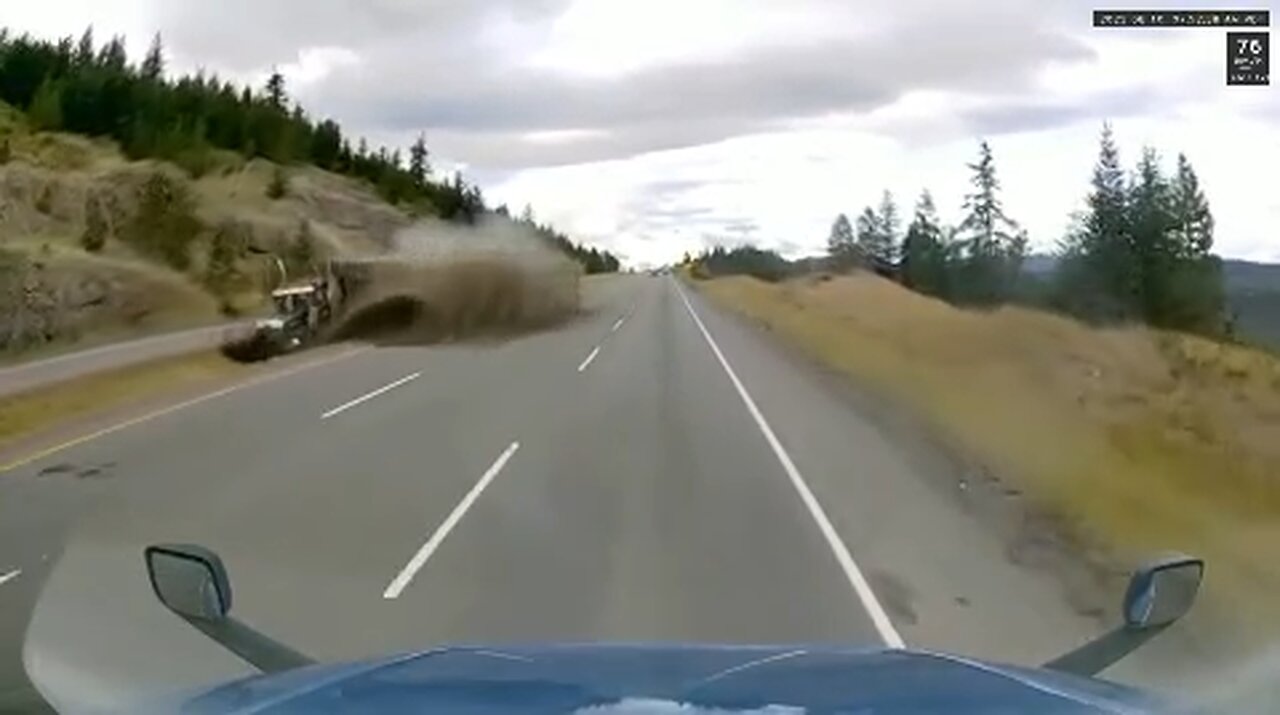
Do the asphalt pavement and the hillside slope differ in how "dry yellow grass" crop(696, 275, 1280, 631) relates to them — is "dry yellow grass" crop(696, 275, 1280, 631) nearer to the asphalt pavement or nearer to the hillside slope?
the hillside slope

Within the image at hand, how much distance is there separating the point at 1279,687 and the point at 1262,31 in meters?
7.31

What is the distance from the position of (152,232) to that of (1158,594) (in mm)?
35823

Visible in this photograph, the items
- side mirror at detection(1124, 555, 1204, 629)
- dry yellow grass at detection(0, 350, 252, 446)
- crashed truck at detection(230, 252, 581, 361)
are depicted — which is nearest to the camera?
side mirror at detection(1124, 555, 1204, 629)

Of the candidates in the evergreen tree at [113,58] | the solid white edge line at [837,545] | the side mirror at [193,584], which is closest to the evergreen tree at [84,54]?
the evergreen tree at [113,58]

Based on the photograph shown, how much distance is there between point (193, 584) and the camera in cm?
529

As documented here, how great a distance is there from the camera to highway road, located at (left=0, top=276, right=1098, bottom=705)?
32.3ft

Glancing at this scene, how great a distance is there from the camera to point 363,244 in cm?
3117

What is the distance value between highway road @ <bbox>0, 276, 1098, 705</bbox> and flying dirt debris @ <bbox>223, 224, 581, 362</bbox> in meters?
4.11

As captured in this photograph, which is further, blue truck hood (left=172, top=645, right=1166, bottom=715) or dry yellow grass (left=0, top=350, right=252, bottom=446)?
dry yellow grass (left=0, top=350, right=252, bottom=446)

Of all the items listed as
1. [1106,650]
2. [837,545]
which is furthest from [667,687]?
[837,545]

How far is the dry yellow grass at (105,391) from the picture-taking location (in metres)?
23.8

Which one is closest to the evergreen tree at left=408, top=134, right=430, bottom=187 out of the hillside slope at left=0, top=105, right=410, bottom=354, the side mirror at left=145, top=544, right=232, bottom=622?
the hillside slope at left=0, top=105, right=410, bottom=354

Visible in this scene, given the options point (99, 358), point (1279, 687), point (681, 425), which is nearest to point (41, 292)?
point (99, 358)

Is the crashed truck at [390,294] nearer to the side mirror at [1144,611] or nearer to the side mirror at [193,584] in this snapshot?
the side mirror at [193,584]
